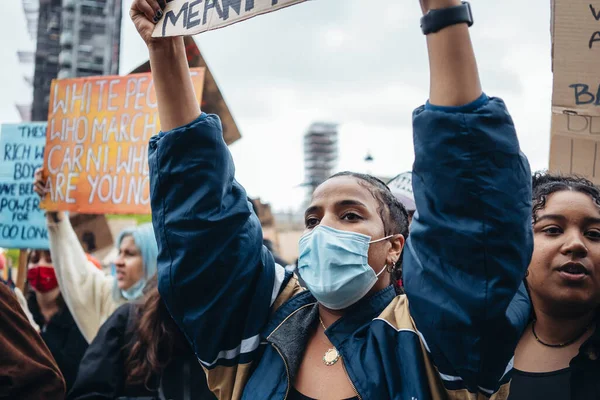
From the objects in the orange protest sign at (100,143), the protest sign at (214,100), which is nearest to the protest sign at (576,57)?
the orange protest sign at (100,143)

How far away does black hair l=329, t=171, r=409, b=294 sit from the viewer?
7.09ft

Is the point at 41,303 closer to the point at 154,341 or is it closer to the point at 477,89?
the point at 154,341

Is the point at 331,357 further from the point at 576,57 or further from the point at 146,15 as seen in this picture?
the point at 576,57

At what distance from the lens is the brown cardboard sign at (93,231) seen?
5.58 m

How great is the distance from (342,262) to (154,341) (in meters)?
1.34

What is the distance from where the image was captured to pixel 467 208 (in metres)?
1.48

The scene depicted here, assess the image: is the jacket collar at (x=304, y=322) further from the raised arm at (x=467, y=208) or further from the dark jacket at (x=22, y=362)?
the dark jacket at (x=22, y=362)

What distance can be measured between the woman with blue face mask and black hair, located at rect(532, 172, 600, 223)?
0.46m

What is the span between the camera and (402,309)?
1.86 meters

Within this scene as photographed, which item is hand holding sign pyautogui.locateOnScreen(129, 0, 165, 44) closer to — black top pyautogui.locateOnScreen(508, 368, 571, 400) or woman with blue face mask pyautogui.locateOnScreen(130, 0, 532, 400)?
woman with blue face mask pyautogui.locateOnScreen(130, 0, 532, 400)

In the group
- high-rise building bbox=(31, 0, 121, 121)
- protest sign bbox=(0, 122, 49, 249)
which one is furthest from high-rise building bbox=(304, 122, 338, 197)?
protest sign bbox=(0, 122, 49, 249)

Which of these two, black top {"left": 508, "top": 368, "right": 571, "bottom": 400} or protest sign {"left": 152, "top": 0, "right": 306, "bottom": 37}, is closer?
protest sign {"left": 152, "top": 0, "right": 306, "bottom": 37}

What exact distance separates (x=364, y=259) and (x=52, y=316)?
304 cm

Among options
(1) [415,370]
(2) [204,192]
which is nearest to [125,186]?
(2) [204,192]
